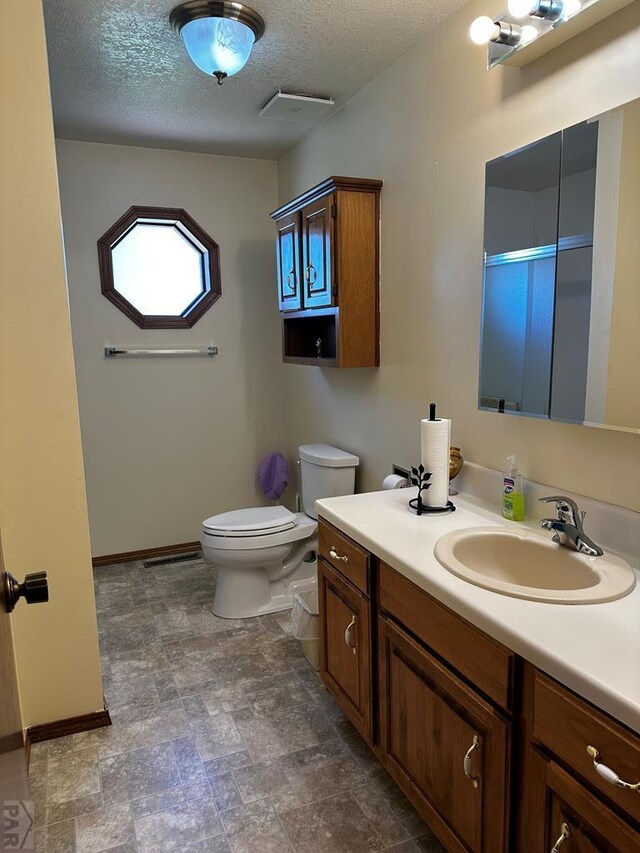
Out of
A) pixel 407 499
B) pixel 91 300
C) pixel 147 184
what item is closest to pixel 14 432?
pixel 407 499

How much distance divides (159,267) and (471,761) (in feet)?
10.4

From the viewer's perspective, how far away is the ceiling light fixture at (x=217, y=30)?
1953 millimetres

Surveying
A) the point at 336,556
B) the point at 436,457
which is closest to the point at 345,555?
the point at 336,556

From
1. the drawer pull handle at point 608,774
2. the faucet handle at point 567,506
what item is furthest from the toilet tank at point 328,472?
the drawer pull handle at point 608,774

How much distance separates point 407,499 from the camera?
202 centimetres

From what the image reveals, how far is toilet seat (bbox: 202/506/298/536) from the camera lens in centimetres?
281

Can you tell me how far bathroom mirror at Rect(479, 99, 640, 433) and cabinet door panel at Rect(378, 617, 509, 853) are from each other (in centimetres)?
76

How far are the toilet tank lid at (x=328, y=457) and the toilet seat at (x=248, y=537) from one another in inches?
12.9

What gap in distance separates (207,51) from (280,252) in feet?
3.80

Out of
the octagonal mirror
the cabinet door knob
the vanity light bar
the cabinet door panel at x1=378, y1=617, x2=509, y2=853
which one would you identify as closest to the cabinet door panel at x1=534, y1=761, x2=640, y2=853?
the cabinet door panel at x1=378, y1=617, x2=509, y2=853

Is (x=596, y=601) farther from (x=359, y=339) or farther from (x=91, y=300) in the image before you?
(x=91, y=300)

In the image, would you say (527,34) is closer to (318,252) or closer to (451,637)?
(318,252)

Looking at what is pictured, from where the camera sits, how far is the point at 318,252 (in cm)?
A: 265

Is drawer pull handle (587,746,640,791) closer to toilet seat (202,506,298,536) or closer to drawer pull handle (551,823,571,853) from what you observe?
drawer pull handle (551,823,571,853)
